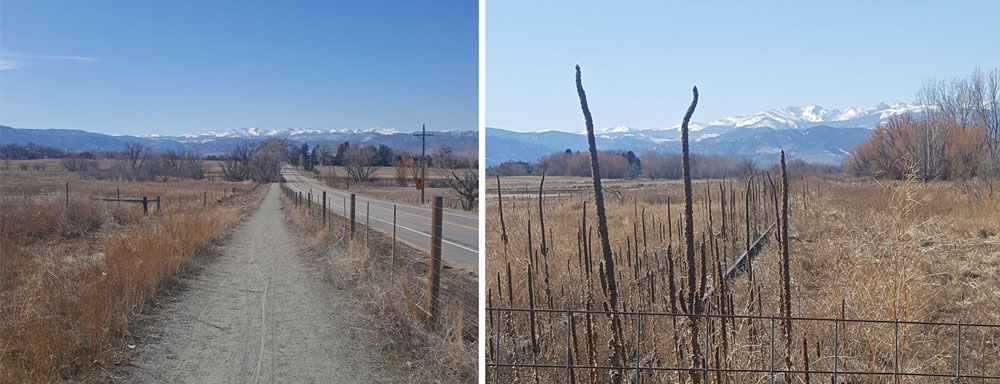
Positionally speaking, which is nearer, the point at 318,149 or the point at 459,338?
the point at 459,338

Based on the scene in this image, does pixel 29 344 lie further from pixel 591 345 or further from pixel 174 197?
pixel 591 345

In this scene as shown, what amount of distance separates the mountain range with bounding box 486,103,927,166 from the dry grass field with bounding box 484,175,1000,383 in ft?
1.83

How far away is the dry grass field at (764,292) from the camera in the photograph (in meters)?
2.30

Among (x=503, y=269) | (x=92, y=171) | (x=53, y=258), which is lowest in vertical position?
(x=503, y=269)

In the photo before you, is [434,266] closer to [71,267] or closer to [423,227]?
[71,267]

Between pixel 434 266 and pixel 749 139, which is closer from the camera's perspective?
pixel 434 266

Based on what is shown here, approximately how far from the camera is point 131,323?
6.09ft

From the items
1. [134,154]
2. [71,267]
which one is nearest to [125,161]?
[134,154]

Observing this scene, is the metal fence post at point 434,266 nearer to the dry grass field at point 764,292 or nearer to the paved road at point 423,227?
the dry grass field at point 764,292

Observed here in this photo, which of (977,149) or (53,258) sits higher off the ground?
(977,149)

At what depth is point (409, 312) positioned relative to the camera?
8.66ft

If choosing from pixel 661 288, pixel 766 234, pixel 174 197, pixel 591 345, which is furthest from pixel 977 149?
pixel 174 197

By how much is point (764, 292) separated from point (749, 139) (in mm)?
9414

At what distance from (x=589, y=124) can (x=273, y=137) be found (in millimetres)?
1698
